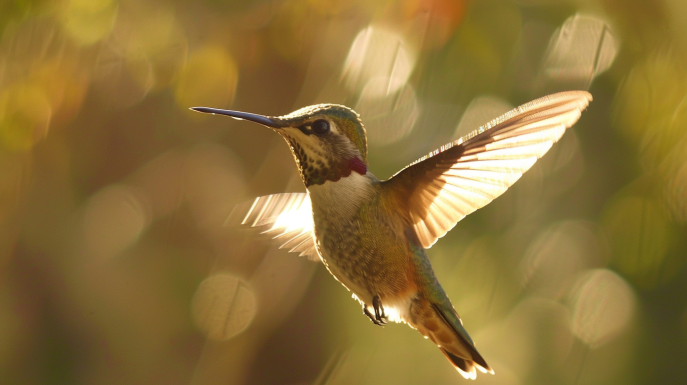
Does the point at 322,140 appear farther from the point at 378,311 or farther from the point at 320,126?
the point at 378,311

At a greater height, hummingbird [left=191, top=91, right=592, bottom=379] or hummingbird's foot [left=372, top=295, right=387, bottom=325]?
hummingbird [left=191, top=91, right=592, bottom=379]

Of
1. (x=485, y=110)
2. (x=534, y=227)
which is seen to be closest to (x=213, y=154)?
(x=485, y=110)

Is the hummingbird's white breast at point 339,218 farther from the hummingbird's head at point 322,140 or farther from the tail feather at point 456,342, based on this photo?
the tail feather at point 456,342

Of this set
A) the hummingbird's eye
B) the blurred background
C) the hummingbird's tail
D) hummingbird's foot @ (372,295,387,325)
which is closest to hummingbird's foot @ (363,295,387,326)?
hummingbird's foot @ (372,295,387,325)

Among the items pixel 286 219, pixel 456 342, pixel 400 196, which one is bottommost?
pixel 456 342

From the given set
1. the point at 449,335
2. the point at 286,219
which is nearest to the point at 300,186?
the point at 286,219

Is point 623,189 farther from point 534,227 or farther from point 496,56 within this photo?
point 496,56

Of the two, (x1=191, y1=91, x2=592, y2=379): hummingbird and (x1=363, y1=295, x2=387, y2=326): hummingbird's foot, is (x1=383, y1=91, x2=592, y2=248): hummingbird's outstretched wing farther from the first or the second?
(x1=363, y1=295, x2=387, y2=326): hummingbird's foot
